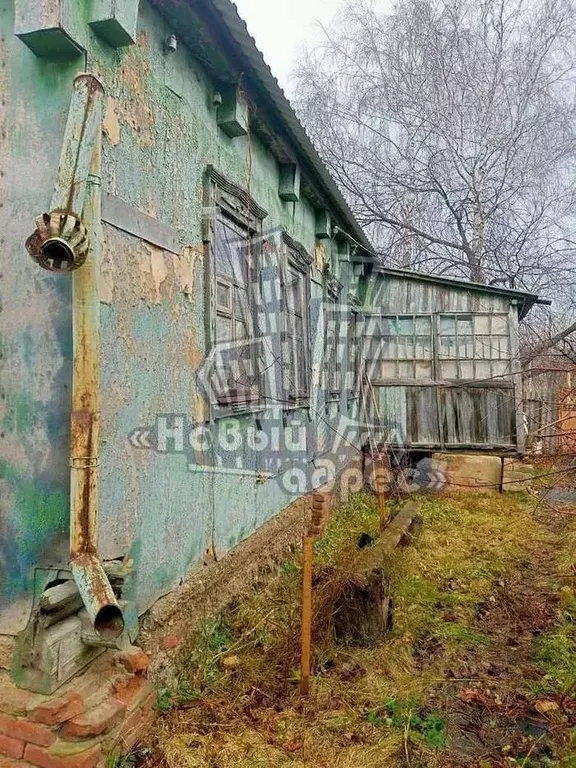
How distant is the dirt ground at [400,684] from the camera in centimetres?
290

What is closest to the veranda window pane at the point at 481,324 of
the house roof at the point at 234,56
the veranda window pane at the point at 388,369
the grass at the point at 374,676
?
the veranda window pane at the point at 388,369

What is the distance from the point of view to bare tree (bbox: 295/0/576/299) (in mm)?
13969

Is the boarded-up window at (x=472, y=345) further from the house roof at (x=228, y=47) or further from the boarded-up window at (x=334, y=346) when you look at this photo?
the house roof at (x=228, y=47)

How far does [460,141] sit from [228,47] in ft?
41.0

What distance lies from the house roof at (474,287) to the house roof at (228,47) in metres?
5.21

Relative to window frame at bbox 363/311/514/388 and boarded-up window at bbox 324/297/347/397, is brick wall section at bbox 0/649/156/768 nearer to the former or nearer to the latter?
boarded-up window at bbox 324/297/347/397

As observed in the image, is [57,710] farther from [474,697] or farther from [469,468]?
[469,468]

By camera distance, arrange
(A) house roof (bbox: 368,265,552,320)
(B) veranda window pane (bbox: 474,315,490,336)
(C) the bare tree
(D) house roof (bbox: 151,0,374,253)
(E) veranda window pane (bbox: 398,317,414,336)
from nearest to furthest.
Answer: (D) house roof (bbox: 151,0,374,253), (A) house roof (bbox: 368,265,552,320), (B) veranda window pane (bbox: 474,315,490,336), (E) veranda window pane (bbox: 398,317,414,336), (C) the bare tree

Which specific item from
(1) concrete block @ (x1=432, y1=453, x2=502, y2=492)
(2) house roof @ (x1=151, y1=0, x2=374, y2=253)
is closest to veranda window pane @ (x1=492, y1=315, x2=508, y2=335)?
(1) concrete block @ (x1=432, y1=453, x2=502, y2=492)

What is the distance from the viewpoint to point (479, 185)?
1408 centimetres

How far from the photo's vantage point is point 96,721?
244cm

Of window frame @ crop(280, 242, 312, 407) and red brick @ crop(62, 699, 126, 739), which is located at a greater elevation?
window frame @ crop(280, 242, 312, 407)

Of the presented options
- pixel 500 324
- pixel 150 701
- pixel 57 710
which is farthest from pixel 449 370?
pixel 57 710

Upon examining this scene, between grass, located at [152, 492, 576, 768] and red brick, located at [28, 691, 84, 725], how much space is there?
24.5 inches
